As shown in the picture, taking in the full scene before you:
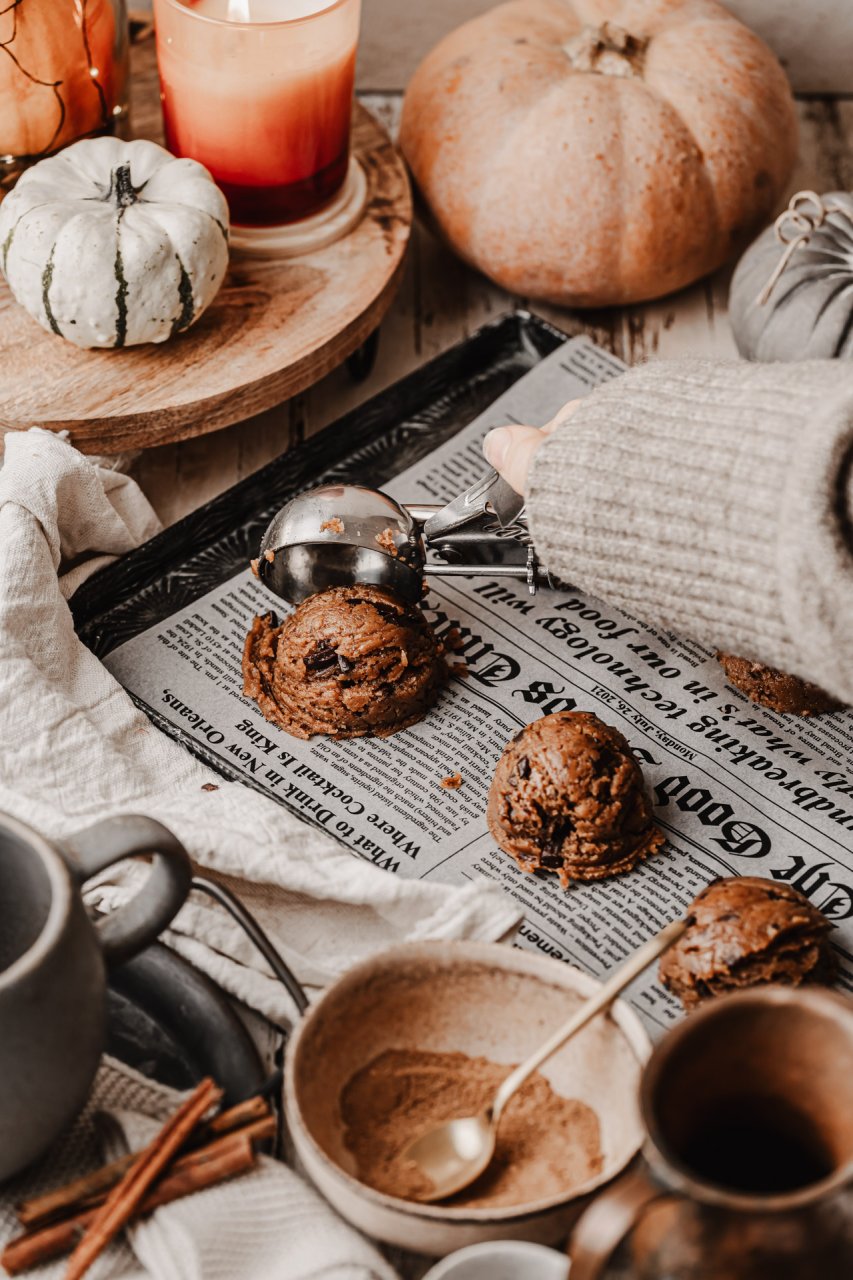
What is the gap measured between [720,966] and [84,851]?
1.62ft

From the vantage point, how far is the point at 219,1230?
876mm

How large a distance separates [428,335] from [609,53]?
0.43m

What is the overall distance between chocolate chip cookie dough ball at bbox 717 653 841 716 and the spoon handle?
467mm

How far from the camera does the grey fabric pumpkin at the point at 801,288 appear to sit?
1607mm

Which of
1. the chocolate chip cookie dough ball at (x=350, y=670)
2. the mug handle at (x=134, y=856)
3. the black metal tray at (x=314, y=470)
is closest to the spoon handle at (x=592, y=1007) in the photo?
the mug handle at (x=134, y=856)

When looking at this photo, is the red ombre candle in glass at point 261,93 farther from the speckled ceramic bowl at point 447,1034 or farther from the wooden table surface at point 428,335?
the speckled ceramic bowl at point 447,1034

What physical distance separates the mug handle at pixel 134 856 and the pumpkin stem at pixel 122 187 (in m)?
0.81

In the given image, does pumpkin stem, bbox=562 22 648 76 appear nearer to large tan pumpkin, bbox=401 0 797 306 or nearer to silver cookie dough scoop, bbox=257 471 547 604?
large tan pumpkin, bbox=401 0 797 306

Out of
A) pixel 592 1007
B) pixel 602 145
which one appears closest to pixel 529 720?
pixel 592 1007

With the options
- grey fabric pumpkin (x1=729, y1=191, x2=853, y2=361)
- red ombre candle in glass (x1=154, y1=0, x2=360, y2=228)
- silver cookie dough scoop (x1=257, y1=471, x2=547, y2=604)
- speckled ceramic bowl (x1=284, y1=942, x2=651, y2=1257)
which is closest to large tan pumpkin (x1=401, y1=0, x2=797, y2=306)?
grey fabric pumpkin (x1=729, y1=191, x2=853, y2=361)

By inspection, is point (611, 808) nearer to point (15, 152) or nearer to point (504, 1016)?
point (504, 1016)

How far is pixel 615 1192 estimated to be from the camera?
28.6 inches

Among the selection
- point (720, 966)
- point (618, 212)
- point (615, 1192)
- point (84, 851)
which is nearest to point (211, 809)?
point (84, 851)

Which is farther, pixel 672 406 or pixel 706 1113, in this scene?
pixel 672 406
